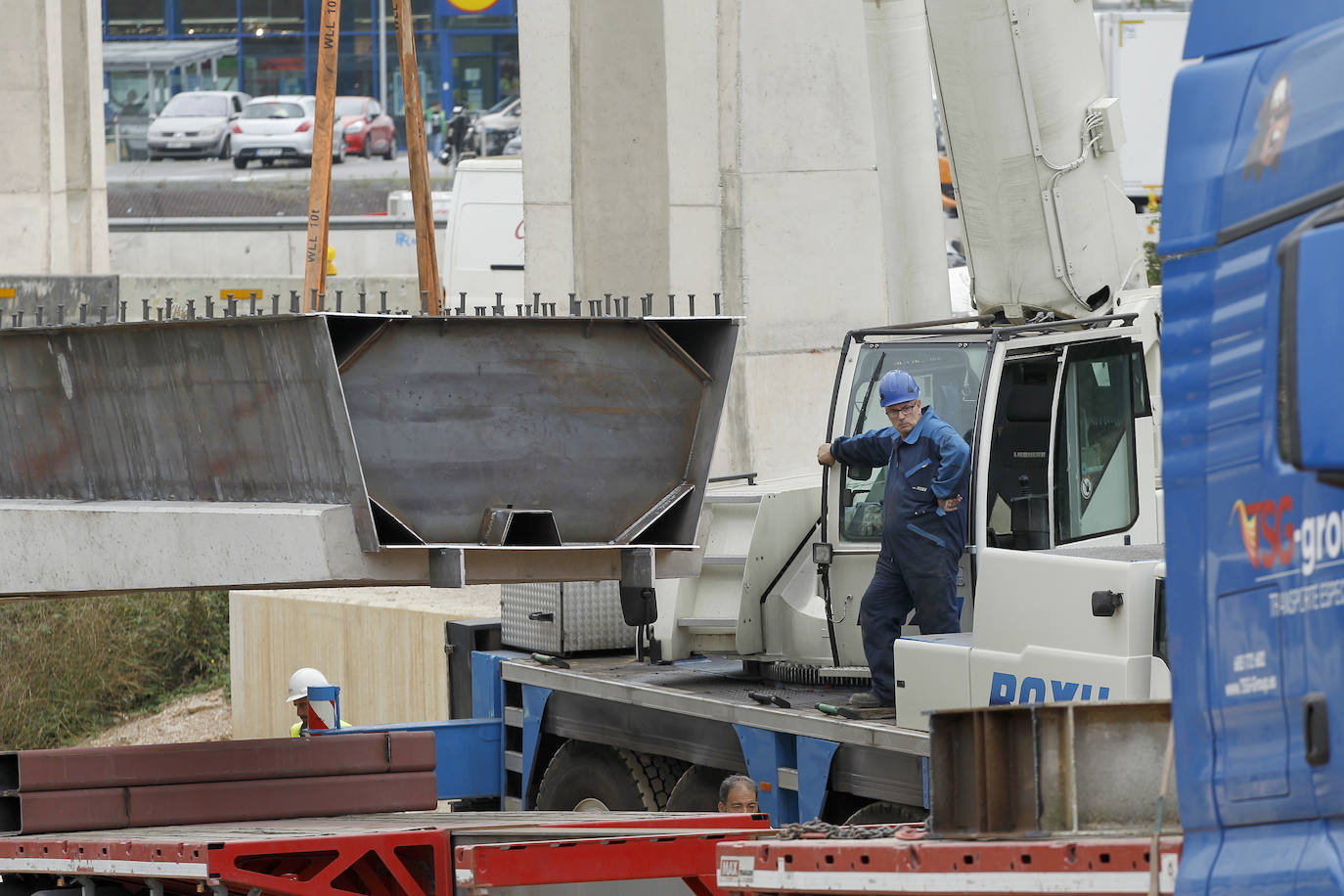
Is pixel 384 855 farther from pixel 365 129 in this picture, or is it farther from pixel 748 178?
pixel 365 129

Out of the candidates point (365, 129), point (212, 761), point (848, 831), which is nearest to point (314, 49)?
point (365, 129)

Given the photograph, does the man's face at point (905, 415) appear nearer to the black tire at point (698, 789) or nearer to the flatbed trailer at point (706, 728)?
the flatbed trailer at point (706, 728)

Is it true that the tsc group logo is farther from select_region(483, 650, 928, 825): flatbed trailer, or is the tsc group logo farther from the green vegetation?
the green vegetation

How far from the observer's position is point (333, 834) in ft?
24.5

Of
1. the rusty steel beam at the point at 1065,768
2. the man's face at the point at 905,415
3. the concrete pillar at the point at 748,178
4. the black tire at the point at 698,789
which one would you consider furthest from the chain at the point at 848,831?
the concrete pillar at the point at 748,178

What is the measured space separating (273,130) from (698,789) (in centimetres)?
3820

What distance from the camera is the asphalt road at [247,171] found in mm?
45500

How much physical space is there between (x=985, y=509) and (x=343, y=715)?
8904 millimetres

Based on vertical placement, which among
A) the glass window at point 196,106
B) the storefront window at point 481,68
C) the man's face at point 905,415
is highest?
the storefront window at point 481,68

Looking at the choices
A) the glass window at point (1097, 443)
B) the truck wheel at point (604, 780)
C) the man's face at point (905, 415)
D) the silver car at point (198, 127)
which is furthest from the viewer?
the silver car at point (198, 127)

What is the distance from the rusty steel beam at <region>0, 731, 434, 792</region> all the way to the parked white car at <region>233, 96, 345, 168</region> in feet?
125

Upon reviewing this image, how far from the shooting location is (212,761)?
28.0 feet

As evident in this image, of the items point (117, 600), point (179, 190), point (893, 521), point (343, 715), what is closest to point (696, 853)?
point (893, 521)

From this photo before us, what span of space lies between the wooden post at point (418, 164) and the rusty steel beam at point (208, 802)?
220 centimetres
